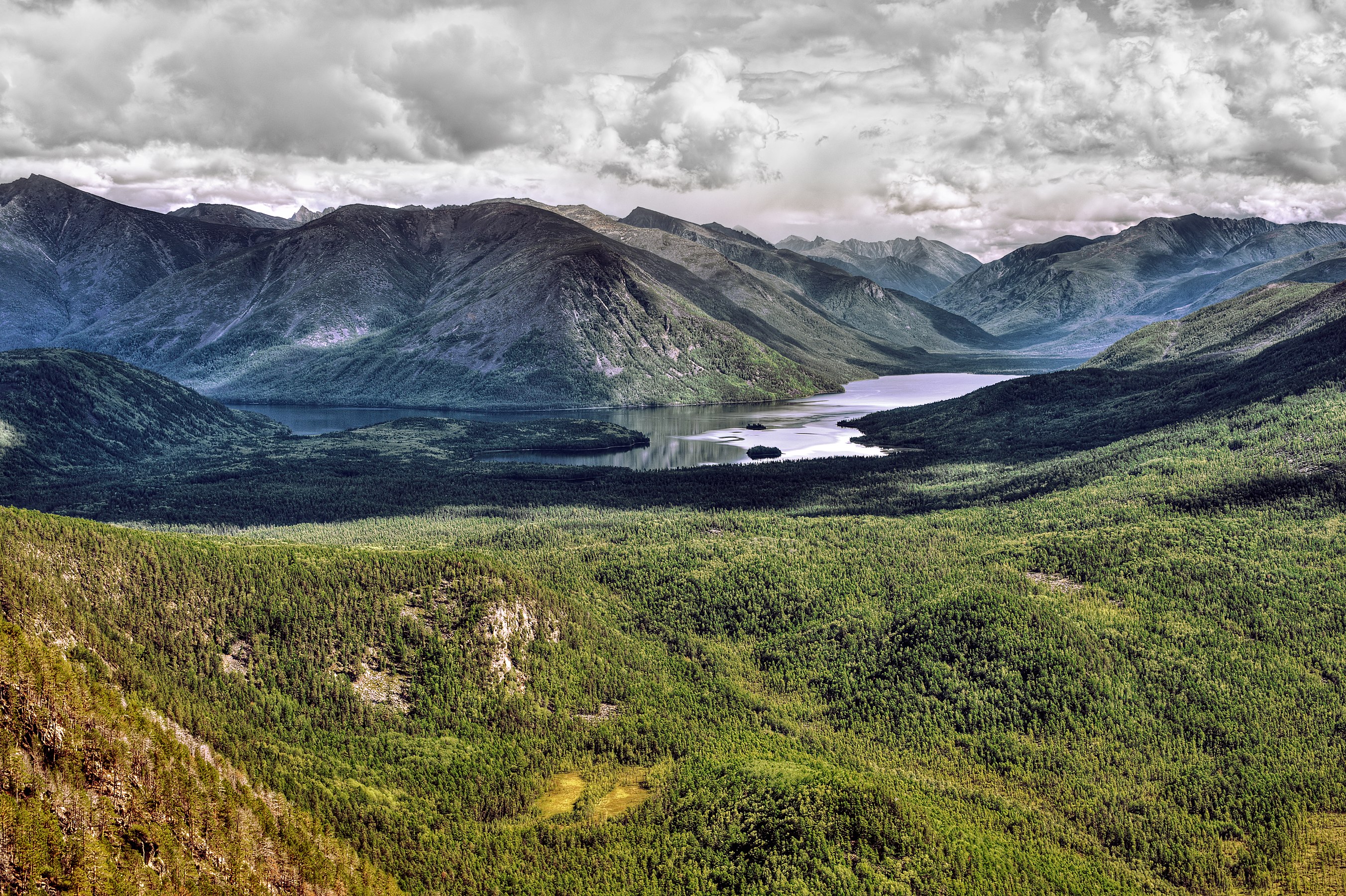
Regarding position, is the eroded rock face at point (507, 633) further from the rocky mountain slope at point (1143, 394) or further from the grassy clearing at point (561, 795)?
the rocky mountain slope at point (1143, 394)

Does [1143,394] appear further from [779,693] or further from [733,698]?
[733,698]

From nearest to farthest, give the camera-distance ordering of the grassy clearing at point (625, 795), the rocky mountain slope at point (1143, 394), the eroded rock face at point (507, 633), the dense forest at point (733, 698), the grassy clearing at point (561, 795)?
the dense forest at point (733, 698) < the grassy clearing at point (625, 795) < the grassy clearing at point (561, 795) < the eroded rock face at point (507, 633) < the rocky mountain slope at point (1143, 394)

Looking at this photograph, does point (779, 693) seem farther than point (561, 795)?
Yes

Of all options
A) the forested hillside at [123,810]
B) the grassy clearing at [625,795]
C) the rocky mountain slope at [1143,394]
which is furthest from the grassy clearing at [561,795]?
the rocky mountain slope at [1143,394]

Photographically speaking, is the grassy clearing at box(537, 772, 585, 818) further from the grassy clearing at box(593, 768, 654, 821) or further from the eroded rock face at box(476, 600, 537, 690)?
the eroded rock face at box(476, 600, 537, 690)

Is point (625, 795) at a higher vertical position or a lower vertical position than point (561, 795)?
lower

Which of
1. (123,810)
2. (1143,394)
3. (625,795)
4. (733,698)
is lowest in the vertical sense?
(625,795)

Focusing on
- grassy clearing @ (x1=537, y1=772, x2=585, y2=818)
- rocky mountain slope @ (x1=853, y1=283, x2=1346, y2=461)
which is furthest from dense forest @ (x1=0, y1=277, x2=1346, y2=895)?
rocky mountain slope @ (x1=853, y1=283, x2=1346, y2=461)

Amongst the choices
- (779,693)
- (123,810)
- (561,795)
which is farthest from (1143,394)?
(123,810)

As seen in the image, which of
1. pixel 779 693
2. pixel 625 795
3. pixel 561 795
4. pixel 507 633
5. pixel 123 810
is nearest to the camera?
pixel 123 810
